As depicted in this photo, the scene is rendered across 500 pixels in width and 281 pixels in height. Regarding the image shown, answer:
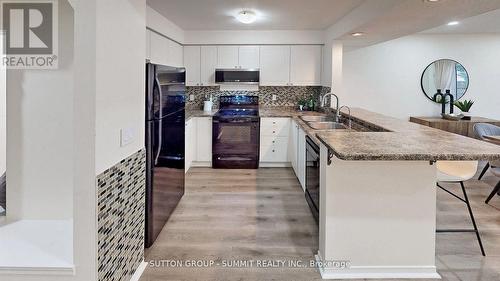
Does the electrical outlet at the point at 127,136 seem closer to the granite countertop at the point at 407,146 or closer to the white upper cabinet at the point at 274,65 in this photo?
the granite countertop at the point at 407,146

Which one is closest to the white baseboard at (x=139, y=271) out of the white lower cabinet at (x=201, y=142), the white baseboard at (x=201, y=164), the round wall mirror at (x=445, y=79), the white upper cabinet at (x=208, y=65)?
the white lower cabinet at (x=201, y=142)

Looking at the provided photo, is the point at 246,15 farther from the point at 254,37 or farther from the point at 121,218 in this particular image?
the point at 121,218

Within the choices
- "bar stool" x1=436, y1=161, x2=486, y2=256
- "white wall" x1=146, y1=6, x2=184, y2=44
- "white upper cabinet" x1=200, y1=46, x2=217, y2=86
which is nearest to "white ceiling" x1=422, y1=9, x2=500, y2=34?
"bar stool" x1=436, y1=161, x2=486, y2=256

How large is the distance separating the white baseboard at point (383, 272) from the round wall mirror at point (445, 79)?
5.02 meters

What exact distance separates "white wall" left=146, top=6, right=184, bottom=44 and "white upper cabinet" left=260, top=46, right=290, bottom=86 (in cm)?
142

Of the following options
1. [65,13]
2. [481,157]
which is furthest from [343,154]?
[65,13]

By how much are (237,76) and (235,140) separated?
1.11 meters

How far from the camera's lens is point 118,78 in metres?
2.29

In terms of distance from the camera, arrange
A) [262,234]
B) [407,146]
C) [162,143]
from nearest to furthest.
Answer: [407,146]
[162,143]
[262,234]

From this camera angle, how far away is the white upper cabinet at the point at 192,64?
6.57 metres

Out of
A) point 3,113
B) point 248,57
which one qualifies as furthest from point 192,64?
point 3,113

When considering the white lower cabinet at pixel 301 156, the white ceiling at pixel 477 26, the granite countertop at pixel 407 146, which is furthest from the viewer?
the white ceiling at pixel 477 26

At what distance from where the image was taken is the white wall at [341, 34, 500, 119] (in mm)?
6914

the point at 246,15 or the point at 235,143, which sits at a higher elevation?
the point at 246,15
